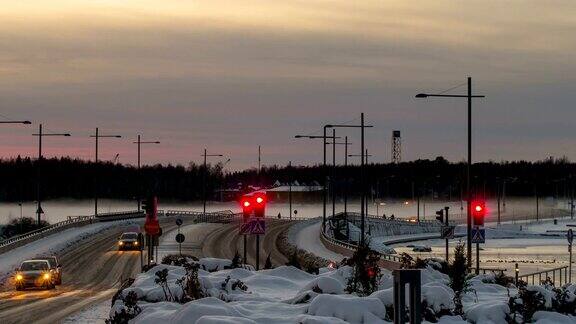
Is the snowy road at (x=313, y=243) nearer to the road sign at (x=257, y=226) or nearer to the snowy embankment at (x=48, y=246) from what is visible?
the snowy embankment at (x=48, y=246)

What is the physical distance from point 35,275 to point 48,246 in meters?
32.6

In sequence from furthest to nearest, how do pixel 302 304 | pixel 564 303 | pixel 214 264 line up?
pixel 214 264 < pixel 564 303 < pixel 302 304

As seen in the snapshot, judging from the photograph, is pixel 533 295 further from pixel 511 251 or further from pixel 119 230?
pixel 511 251

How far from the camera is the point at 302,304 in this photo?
76.0ft

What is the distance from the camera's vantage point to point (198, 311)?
19.6 metres

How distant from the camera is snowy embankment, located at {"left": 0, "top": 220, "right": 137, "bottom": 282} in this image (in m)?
68.6

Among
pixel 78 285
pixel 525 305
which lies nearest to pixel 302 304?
pixel 525 305

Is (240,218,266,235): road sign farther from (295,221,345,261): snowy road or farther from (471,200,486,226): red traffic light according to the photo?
(295,221,345,261): snowy road

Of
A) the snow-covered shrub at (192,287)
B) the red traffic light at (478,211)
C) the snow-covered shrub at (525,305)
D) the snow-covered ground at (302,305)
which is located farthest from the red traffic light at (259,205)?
the snow-covered shrub at (525,305)

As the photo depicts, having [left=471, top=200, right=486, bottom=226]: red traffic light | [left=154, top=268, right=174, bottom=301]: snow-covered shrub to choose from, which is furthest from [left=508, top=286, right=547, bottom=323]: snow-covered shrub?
[left=471, top=200, right=486, bottom=226]: red traffic light

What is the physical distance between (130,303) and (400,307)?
1030 cm

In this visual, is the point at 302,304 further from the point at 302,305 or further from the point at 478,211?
the point at 478,211

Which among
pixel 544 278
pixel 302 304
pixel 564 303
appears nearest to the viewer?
pixel 302 304

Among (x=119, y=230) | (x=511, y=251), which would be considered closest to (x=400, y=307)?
(x=119, y=230)
